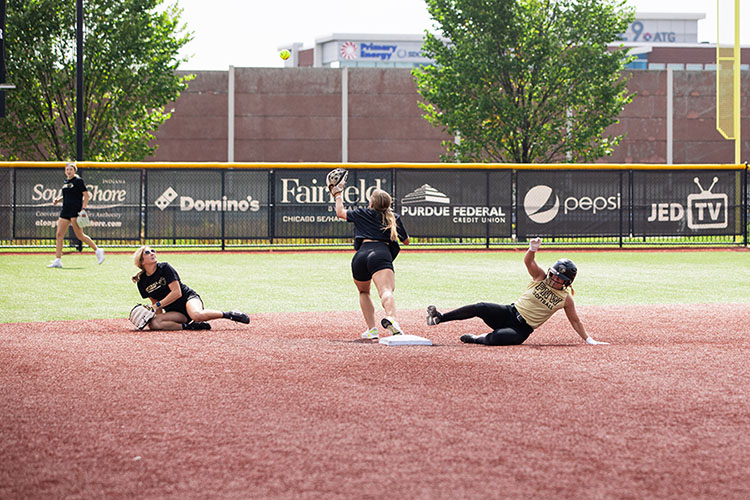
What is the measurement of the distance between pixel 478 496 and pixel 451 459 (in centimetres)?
55

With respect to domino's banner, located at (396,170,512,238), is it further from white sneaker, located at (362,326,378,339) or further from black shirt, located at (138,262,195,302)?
white sneaker, located at (362,326,378,339)

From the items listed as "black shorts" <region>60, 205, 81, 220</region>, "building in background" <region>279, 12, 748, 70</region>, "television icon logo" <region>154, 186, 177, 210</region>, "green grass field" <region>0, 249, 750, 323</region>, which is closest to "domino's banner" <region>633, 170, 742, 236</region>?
"green grass field" <region>0, 249, 750, 323</region>

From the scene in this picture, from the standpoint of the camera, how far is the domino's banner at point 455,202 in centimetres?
2319

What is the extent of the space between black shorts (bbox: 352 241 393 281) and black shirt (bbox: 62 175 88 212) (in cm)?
1059

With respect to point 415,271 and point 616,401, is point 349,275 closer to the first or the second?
point 415,271

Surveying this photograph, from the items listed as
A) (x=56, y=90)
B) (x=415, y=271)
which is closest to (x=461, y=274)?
(x=415, y=271)

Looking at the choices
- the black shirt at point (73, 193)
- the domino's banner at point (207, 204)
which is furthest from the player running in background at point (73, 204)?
the domino's banner at point (207, 204)

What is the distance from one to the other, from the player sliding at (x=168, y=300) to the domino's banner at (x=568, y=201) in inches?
598

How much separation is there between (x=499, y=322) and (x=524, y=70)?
92.4ft

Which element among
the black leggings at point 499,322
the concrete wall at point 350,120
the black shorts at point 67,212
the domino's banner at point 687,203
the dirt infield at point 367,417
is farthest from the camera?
the concrete wall at point 350,120

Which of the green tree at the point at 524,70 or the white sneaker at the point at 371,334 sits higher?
the green tree at the point at 524,70

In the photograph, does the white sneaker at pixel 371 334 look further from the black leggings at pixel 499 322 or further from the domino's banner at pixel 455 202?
the domino's banner at pixel 455 202

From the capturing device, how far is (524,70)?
35219 mm

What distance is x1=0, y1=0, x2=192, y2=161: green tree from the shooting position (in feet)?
98.6
